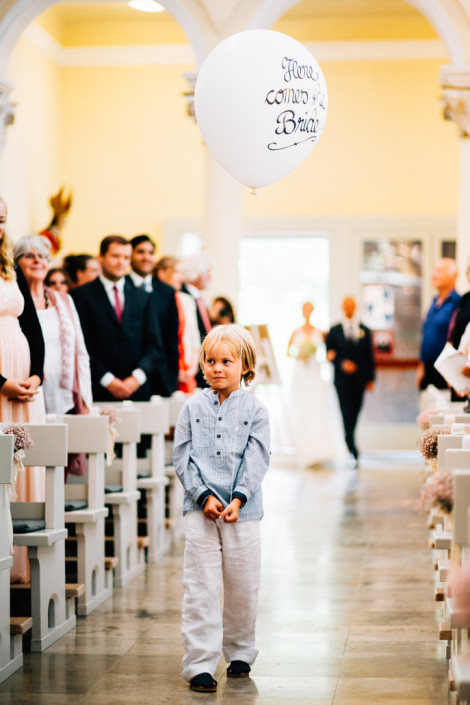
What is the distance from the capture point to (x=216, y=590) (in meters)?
3.88

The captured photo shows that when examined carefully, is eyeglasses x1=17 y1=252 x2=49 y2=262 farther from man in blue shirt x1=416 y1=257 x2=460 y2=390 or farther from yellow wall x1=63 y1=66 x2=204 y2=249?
yellow wall x1=63 y1=66 x2=204 y2=249

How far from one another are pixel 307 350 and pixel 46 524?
7246 mm

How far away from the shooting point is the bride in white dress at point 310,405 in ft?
37.7

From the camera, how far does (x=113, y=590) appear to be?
215 inches

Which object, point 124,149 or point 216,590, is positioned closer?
point 216,590

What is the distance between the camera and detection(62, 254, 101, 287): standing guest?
7789 mm

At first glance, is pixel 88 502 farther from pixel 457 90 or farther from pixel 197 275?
pixel 457 90

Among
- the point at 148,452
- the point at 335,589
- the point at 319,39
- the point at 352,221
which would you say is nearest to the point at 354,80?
the point at 319,39

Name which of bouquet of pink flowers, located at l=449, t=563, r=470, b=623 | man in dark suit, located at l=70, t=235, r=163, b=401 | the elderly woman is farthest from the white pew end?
man in dark suit, located at l=70, t=235, r=163, b=401

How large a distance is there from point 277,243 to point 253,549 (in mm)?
9315

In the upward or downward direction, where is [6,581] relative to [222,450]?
downward

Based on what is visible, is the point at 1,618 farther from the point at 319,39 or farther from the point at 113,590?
the point at 319,39

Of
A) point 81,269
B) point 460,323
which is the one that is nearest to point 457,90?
point 460,323

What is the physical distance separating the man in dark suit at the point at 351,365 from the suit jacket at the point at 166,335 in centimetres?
479
